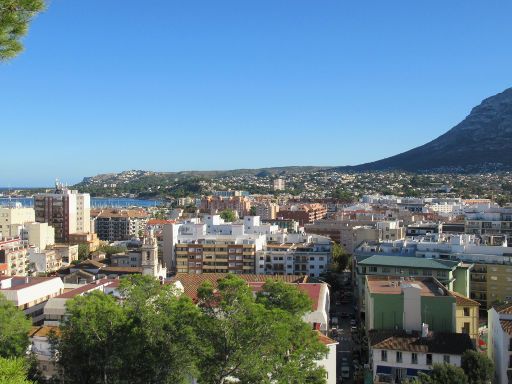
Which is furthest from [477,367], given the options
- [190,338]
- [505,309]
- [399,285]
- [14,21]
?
[14,21]

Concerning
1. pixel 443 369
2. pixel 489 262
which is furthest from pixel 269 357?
pixel 489 262

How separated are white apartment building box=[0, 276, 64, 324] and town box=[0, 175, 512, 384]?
7cm

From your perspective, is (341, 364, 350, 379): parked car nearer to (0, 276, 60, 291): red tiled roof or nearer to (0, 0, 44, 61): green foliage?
(0, 276, 60, 291): red tiled roof

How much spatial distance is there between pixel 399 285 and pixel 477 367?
831 cm

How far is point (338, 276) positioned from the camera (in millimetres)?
46062

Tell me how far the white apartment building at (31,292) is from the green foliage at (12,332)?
7.41m

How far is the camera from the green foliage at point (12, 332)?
19016mm

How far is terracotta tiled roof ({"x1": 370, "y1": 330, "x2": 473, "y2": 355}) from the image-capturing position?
73.3 feet

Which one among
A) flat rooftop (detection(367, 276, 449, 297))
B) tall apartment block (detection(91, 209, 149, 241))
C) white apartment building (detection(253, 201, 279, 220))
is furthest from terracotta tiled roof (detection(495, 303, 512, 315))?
white apartment building (detection(253, 201, 279, 220))

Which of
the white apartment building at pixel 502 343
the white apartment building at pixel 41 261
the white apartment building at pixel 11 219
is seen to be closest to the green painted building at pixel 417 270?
the white apartment building at pixel 502 343

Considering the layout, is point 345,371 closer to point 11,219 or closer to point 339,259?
point 339,259

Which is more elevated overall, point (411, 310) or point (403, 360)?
point (411, 310)

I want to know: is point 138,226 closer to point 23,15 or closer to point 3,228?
point 3,228

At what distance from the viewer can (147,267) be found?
35.1 m
